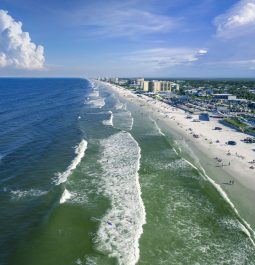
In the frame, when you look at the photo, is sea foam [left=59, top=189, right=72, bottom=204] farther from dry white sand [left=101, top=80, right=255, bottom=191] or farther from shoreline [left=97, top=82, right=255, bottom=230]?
dry white sand [left=101, top=80, right=255, bottom=191]

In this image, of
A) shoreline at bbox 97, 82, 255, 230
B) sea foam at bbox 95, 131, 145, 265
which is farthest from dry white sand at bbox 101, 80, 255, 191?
sea foam at bbox 95, 131, 145, 265

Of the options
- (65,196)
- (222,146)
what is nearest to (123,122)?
(222,146)

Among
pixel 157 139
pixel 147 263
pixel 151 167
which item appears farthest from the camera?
pixel 157 139

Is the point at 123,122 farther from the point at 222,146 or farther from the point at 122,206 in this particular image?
the point at 122,206

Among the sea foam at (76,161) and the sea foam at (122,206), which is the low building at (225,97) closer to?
the sea foam at (122,206)

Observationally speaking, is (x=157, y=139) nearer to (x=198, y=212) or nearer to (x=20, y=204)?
(x=198, y=212)

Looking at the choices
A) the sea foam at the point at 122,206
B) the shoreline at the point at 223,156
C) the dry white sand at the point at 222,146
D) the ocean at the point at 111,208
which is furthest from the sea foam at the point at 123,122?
the sea foam at the point at 122,206

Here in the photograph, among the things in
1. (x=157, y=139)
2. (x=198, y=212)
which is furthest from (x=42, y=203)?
(x=157, y=139)
